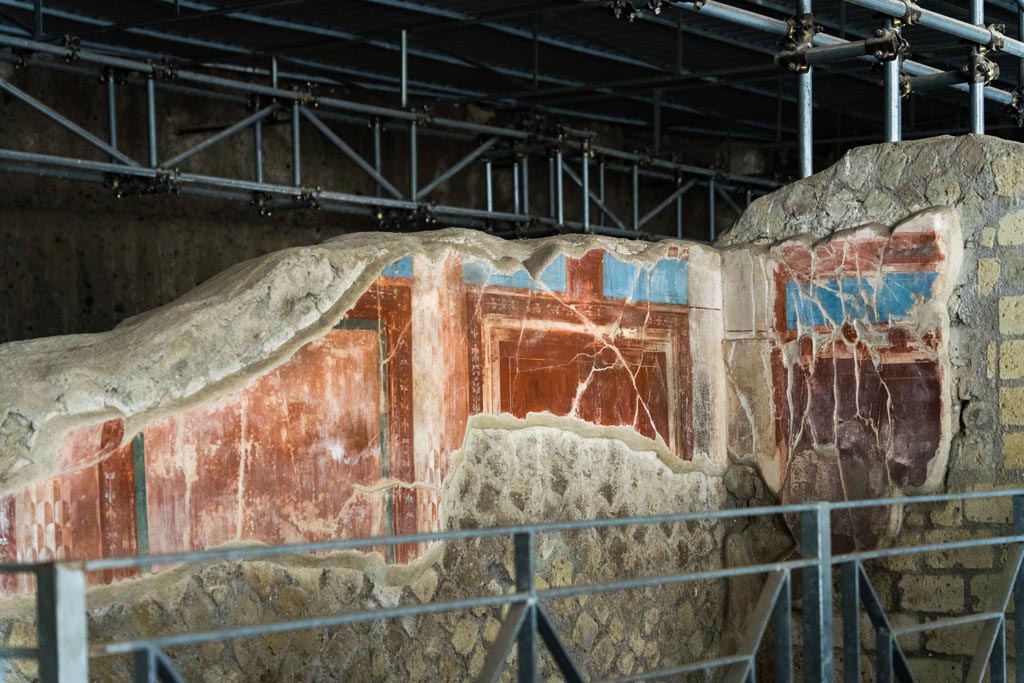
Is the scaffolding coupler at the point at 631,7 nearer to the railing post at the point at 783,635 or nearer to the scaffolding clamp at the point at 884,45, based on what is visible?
the scaffolding clamp at the point at 884,45

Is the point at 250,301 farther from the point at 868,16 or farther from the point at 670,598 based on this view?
the point at 868,16

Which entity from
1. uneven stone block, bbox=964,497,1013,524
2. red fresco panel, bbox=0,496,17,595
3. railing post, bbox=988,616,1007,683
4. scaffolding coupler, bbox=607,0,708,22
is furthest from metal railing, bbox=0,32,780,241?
railing post, bbox=988,616,1007,683

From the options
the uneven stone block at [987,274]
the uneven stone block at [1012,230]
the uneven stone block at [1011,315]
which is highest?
the uneven stone block at [1012,230]

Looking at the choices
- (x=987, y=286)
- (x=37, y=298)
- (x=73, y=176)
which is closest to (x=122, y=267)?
(x=37, y=298)

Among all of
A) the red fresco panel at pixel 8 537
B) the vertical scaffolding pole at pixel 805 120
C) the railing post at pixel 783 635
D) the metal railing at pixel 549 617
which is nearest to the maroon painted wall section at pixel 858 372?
the vertical scaffolding pole at pixel 805 120

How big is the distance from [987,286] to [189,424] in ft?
8.86

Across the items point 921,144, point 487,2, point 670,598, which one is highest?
point 487,2

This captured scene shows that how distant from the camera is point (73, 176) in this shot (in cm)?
738

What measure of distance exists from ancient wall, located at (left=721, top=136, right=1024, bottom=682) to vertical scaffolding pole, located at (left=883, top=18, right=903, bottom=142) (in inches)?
25.0

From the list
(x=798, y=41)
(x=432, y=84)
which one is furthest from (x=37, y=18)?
(x=798, y=41)

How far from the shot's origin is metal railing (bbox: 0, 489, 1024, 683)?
218 cm

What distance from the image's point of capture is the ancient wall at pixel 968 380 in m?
4.77

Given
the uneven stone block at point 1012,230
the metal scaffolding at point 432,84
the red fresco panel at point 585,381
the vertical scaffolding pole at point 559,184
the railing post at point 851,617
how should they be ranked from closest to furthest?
the railing post at point 851,617 < the red fresco panel at point 585,381 < the uneven stone block at point 1012,230 < the metal scaffolding at point 432,84 < the vertical scaffolding pole at point 559,184

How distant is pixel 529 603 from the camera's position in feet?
9.16
